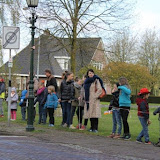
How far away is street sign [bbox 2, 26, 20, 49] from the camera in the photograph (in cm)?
1384

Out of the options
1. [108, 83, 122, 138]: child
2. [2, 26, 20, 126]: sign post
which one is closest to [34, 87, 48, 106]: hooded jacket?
[2, 26, 20, 126]: sign post

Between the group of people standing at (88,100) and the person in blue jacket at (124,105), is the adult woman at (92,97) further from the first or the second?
the person in blue jacket at (124,105)

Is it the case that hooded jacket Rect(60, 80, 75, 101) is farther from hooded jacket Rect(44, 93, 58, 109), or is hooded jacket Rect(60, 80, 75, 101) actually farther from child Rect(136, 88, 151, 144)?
child Rect(136, 88, 151, 144)

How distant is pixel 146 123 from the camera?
11070 millimetres

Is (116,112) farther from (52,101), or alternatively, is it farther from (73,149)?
(52,101)

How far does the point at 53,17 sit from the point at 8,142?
40.5ft

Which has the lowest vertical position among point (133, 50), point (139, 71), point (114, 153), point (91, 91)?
point (114, 153)

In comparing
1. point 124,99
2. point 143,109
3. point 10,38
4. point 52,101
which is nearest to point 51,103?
point 52,101

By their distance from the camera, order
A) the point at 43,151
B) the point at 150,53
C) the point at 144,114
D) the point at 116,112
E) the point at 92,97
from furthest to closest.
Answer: the point at 150,53
the point at 92,97
the point at 116,112
the point at 144,114
the point at 43,151

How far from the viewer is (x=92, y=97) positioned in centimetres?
1297

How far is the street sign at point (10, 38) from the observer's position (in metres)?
13.8

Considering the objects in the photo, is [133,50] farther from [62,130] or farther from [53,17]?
[62,130]

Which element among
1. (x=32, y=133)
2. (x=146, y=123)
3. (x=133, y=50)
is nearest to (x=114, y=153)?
(x=146, y=123)

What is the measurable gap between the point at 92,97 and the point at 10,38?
141 inches
